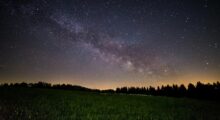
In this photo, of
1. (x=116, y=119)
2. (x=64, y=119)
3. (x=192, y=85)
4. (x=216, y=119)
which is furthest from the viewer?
(x=192, y=85)

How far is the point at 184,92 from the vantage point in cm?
12169

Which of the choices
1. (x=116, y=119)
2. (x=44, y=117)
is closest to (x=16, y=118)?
(x=44, y=117)

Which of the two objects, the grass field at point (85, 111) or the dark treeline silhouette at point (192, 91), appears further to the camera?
the dark treeline silhouette at point (192, 91)

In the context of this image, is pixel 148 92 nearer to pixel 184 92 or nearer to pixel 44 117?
pixel 184 92

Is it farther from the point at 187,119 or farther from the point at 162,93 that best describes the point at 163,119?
the point at 162,93

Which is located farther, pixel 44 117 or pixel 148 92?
pixel 148 92

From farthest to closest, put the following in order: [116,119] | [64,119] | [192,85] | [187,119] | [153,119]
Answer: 1. [192,85]
2. [187,119]
3. [153,119]
4. [116,119]
5. [64,119]

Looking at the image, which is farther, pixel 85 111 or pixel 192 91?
pixel 192 91

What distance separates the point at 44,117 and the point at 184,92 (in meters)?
116

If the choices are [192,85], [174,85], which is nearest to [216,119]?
[192,85]

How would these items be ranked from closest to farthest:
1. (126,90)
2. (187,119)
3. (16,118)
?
(16,118)
(187,119)
(126,90)

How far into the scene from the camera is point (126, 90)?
6398 inches

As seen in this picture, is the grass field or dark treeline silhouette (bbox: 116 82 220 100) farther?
dark treeline silhouette (bbox: 116 82 220 100)

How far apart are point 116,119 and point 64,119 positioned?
11.0ft
